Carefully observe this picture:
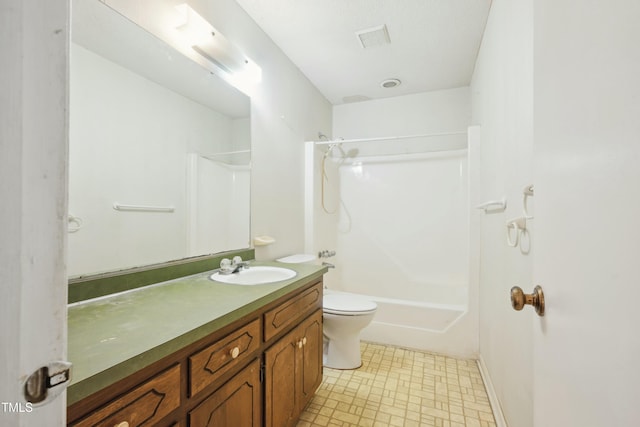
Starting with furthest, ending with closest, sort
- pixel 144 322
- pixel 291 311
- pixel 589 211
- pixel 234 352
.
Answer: pixel 291 311, pixel 234 352, pixel 144 322, pixel 589 211

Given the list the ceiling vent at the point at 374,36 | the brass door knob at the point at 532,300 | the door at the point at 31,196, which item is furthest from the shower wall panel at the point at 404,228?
the door at the point at 31,196

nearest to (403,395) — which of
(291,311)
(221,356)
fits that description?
(291,311)

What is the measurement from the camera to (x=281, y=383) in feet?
4.18

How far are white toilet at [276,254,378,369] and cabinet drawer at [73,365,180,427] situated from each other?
4.39 ft

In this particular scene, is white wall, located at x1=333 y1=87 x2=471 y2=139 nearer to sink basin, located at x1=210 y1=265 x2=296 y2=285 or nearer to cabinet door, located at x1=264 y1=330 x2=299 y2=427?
sink basin, located at x1=210 y1=265 x2=296 y2=285

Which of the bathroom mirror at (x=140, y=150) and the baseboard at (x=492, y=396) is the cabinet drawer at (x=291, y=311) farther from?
the baseboard at (x=492, y=396)

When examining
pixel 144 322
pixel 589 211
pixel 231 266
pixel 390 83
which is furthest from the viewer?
pixel 390 83

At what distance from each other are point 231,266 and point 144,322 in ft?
2.49

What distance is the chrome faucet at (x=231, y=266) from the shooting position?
1.52 metres

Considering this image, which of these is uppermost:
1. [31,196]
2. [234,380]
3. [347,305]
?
[31,196]

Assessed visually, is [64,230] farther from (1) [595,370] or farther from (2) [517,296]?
(2) [517,296]

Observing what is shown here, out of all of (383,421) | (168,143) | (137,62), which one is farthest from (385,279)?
(137,62)

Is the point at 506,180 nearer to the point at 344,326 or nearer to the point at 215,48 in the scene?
the point at 344,326

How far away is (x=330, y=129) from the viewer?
11.0 feet
